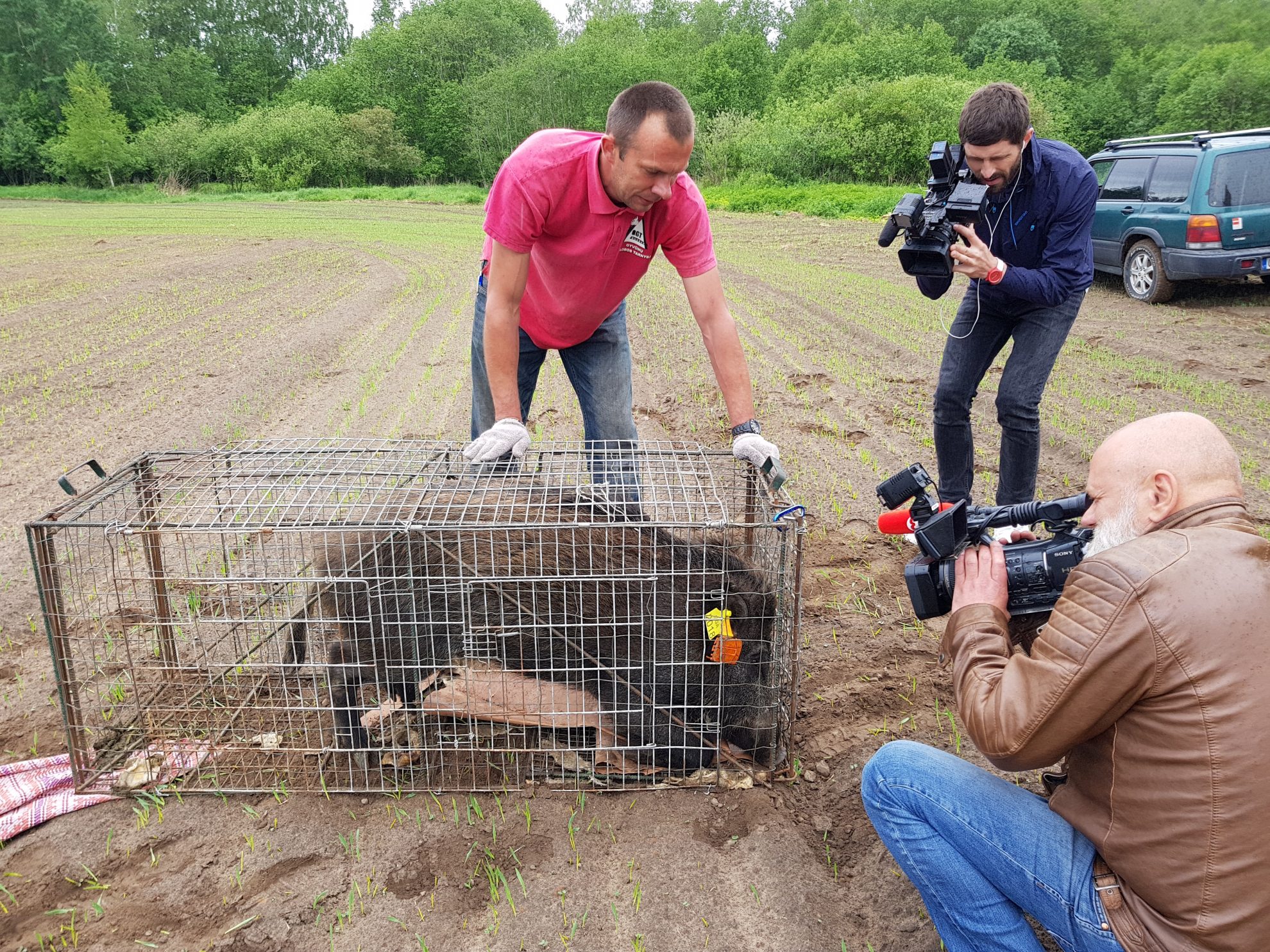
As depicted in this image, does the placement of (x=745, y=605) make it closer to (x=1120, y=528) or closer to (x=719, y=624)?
(x=719, y=624)

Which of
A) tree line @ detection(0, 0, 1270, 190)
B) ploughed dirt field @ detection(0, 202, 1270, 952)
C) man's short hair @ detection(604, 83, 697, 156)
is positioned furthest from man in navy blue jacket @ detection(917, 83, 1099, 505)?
tree line @ detection(0, 0, 1270, 190)

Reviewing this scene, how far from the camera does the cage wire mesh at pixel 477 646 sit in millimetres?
3318

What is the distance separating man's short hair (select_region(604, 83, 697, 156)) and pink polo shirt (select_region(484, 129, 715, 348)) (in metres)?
0.26

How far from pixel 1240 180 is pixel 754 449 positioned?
10413 millimetres

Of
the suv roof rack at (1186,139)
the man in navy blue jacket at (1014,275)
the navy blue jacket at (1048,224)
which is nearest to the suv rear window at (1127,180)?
the suv roof rack at (1186,139)

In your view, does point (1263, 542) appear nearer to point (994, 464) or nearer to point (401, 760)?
point (401, 760)

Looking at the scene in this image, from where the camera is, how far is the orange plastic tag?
3.31 metres

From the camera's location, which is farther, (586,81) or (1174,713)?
(586,81)

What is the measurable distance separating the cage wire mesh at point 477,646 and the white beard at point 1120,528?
1214mm

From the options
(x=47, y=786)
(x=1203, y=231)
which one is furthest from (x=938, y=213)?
(x=1203, y=231)

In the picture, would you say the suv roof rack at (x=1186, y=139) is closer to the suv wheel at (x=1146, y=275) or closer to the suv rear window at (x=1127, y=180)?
the suv rear window at (x=1127, y=180)

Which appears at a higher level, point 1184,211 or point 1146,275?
point 1184,211

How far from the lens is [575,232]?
13.0 feet

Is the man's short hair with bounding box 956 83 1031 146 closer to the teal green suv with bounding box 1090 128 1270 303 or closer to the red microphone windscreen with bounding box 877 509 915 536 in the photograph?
the red microphone windscreen with bounding box 877 509 915 536
